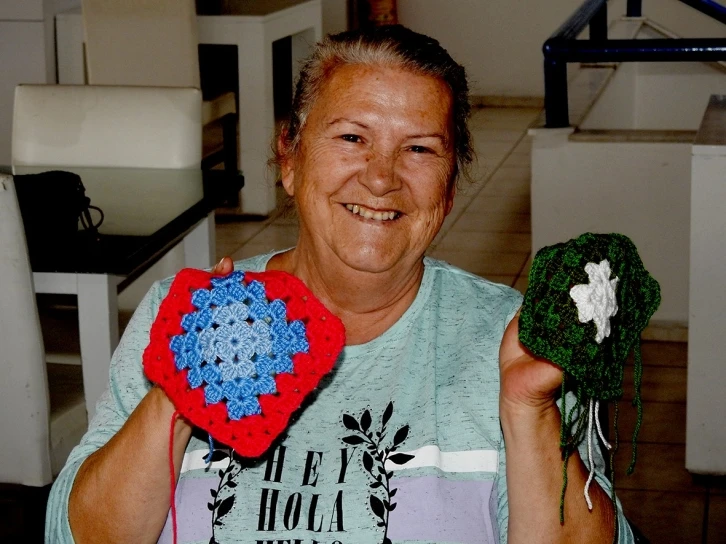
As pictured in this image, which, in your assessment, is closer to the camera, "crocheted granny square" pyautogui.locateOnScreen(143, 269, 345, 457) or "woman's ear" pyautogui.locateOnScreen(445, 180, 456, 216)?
"crocheted granny square" pyautogui.locateOnScreen(143, 269, 345, 457)

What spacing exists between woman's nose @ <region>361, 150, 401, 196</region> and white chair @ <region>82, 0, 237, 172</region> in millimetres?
3460

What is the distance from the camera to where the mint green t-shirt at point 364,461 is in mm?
1315

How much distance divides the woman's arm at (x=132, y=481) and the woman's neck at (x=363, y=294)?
286mm

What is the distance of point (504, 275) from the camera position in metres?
4.43

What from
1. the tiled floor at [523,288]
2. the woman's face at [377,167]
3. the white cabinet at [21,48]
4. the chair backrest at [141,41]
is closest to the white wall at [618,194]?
the tiled floor at [523,288]

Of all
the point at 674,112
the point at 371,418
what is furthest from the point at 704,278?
the point at 674,112

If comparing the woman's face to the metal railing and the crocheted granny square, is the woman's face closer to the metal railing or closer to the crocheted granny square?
the crocheted granny square

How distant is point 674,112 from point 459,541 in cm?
446

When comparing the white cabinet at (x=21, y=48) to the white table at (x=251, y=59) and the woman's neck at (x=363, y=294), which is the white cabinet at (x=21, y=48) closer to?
the white table at (x=251, y=59)

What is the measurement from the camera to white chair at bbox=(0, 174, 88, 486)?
2.16m

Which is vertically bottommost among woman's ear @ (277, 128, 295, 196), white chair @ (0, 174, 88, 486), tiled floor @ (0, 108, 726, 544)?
→ tiled floor @ (0, 108, 726, 544)

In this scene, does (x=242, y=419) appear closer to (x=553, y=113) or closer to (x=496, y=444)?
(x=496, y=444)

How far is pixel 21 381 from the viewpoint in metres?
2.24

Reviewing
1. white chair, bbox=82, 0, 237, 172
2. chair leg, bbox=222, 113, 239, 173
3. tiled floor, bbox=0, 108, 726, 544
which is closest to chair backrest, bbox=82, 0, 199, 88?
white chair, bbox=82, 0, 237, 172
